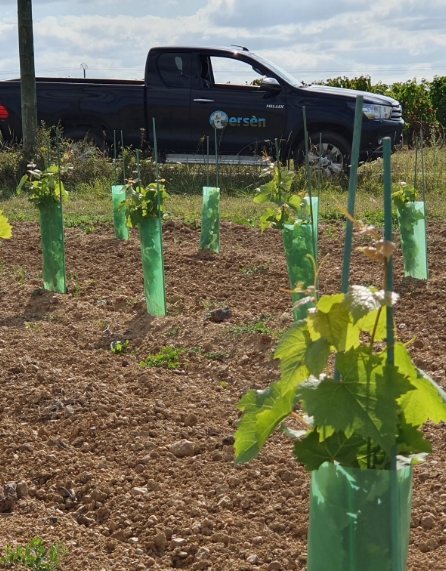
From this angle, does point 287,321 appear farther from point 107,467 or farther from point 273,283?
point 107,467

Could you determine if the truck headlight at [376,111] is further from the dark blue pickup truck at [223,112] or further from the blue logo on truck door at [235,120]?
the blue logo on truck door at [235,120]

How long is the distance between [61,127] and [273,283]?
21.6 feet

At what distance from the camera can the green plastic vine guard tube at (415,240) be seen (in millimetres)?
6371

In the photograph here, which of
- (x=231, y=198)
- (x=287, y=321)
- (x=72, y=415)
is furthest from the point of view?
(x=231, y=198)

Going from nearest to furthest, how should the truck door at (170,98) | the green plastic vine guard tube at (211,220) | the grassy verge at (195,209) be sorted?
1. the green plastic vine guard tube at (211,220)
2. the grassy verge at (195,209)
3. the truck door at (170,98)

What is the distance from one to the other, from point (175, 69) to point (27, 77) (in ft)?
7.01

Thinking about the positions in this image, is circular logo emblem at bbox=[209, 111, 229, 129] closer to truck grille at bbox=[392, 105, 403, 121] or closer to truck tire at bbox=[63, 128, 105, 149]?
truck tire at bbox=[63, 128, 105, 149]

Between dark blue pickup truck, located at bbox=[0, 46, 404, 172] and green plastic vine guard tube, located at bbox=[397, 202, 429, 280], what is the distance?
4.76m

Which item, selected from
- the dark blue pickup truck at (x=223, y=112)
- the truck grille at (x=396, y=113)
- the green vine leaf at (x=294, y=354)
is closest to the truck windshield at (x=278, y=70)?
the dark blue pickup truck at (x=223, y=112)

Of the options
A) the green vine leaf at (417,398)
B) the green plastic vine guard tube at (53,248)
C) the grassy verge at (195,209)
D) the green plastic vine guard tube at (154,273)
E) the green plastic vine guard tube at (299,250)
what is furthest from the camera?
the grassy verge at (195,209)

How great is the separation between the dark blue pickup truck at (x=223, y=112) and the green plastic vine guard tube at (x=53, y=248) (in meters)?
5.18

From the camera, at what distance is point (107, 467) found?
11.1 ft

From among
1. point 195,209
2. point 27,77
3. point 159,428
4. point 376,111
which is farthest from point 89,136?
point 159,428

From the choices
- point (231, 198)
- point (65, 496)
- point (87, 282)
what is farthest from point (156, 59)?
A: point (65, 496)
